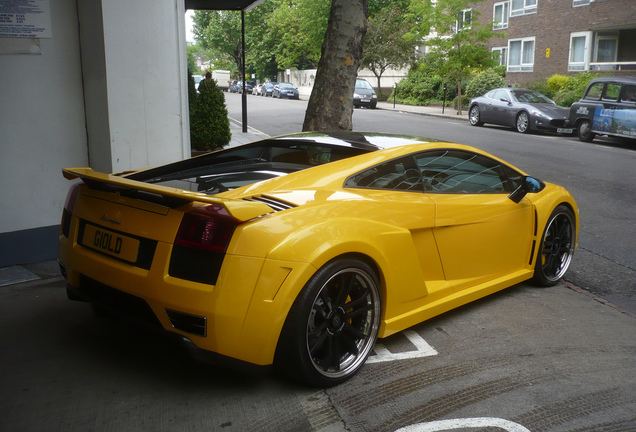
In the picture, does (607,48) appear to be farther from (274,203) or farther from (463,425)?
(463,425)

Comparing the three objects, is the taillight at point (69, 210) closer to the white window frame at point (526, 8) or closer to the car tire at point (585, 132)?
the car tire at point (585, 132)

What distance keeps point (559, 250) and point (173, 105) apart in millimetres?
4452

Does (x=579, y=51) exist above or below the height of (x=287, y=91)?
above

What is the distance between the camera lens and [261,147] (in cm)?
446

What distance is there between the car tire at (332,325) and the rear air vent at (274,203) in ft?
1.24

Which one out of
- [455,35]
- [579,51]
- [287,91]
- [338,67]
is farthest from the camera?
[287,91]

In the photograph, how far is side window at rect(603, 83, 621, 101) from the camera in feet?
56.4

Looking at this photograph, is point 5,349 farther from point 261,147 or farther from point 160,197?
point 261,147

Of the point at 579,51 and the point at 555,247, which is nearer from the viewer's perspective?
the point at 555,247

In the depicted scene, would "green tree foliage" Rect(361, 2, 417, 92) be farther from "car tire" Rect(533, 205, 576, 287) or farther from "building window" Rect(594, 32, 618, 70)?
"car tire" Rect(533, 205, 576, 287)

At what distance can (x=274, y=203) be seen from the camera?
3346 millimetres

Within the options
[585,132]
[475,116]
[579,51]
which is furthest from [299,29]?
[585,132]

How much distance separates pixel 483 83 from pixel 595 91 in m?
14.6

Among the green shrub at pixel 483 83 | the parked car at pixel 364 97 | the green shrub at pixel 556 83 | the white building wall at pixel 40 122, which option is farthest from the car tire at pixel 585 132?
the parked car at pixel 364 97
